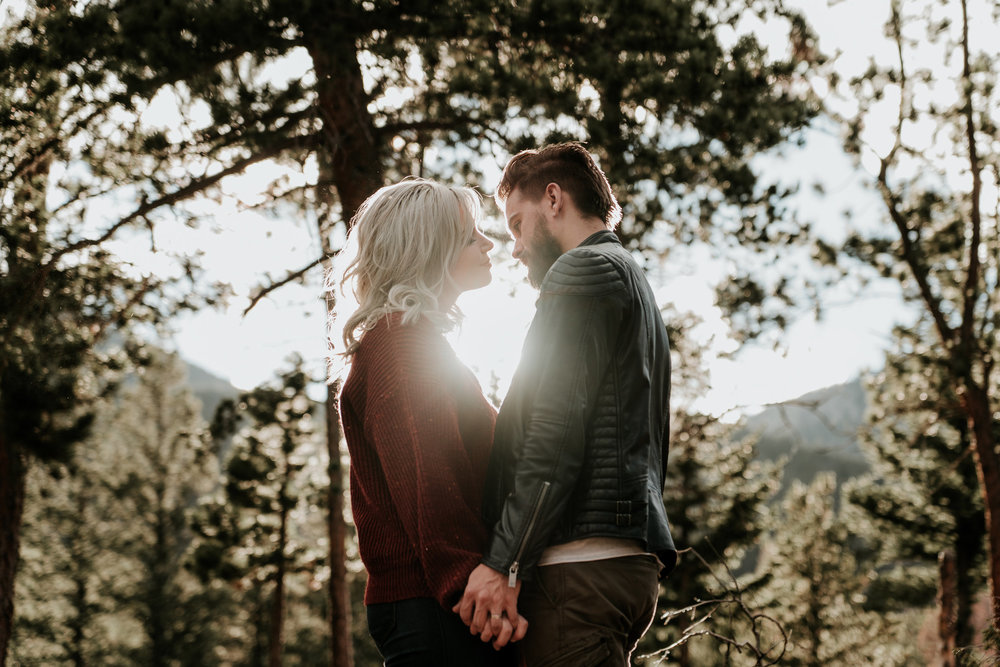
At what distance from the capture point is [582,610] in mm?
1863

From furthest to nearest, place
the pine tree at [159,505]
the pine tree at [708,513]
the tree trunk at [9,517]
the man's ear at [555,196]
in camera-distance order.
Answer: the pine tree at [159,505] < the pine tree at [708,513] < the tree trunk at [9,517] < the man's ear at [555,196]

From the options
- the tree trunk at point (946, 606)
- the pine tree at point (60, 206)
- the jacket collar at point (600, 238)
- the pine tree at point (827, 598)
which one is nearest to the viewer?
the jacket collar at point (600, 238)

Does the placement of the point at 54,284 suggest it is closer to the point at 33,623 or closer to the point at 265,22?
the point at 265,22

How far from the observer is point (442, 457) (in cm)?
194

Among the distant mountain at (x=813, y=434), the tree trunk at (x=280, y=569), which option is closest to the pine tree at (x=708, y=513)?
the distant mountain at (x=813, y=434)

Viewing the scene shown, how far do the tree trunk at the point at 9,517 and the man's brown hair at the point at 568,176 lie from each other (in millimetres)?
10501

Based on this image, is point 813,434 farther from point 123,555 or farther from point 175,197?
point 175,197

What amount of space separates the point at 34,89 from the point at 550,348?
17.0 ft

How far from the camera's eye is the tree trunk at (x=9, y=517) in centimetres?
1012

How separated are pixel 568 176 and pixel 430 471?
1.11 meters

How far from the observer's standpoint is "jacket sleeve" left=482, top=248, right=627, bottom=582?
187 cm

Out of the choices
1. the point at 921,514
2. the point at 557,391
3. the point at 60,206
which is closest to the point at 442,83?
the point at 60,206

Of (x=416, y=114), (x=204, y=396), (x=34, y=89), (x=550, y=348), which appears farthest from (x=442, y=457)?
(x=204, y=396)

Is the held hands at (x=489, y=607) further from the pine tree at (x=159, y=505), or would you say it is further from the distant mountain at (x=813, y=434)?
the pine tree at (x=159, y=505)
